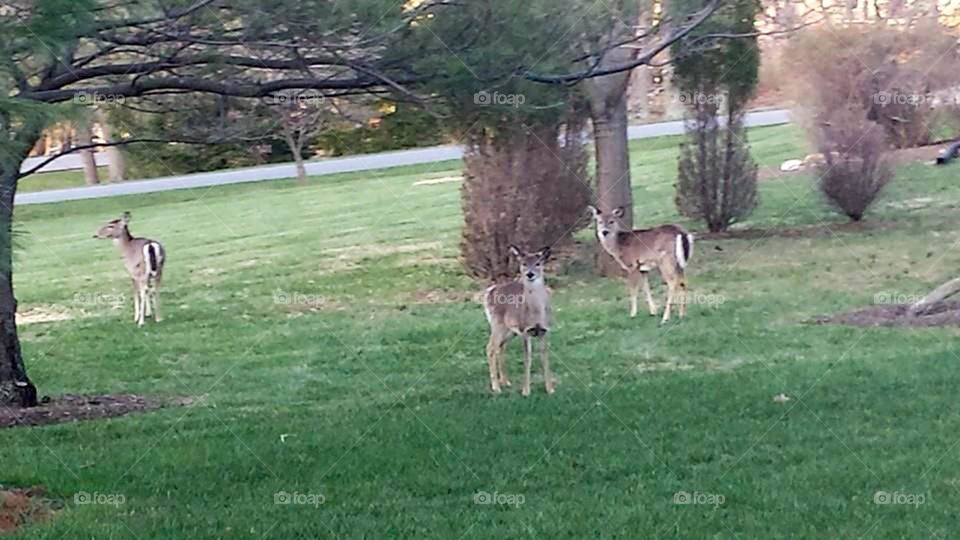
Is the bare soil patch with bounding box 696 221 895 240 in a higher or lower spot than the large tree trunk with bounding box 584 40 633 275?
lower

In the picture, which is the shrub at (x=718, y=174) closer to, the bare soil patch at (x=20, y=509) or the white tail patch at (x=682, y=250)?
the white tail patch at (x=682, y=250)

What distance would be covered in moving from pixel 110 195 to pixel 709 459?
3431 centimetres

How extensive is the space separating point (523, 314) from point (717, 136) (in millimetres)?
10719

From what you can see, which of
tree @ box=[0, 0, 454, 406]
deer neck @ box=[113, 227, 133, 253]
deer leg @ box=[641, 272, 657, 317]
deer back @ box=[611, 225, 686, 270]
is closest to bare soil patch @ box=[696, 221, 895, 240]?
deer back @ box=[611, 225, 686, 270]

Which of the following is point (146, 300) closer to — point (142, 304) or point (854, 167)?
point (142, 304)

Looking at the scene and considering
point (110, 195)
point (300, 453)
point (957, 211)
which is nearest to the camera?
point (300, 453)

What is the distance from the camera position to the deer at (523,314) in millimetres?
10328

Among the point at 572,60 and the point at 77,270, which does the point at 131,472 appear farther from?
the point at 77,270

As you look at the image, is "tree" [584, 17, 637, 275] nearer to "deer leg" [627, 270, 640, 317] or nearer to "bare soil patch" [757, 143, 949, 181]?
"deer leg" [627, 270, 640, 317]

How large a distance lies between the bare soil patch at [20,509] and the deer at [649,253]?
326 inches

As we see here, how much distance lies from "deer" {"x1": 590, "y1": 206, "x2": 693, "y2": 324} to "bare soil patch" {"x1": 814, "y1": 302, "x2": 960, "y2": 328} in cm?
176

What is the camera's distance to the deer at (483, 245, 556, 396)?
407 inches

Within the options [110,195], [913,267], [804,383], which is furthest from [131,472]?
[110,195]

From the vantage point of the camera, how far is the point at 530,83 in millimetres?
7871
